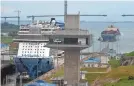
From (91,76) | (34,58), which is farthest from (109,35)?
(91,76)

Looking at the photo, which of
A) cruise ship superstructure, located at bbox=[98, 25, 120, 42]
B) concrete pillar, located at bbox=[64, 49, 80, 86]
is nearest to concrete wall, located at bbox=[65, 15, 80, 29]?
concrete pillar, located at bbox=[64, 49, 80, 86]

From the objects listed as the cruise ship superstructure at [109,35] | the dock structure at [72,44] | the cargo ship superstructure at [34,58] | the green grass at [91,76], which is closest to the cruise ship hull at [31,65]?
the cargo ship superstructure at [34,58]

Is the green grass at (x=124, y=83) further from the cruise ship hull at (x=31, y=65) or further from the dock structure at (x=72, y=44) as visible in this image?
the cruise ship hull at (x=31, y=65)

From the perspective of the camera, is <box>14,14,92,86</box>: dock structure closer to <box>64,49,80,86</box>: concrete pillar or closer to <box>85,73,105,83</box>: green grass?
<box>64,49,80,86</box>: concrete pillar

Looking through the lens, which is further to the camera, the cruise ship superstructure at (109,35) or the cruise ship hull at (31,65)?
the cruise ship superstructure at (109,35)

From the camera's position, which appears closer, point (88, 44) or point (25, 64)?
point (88, 44)

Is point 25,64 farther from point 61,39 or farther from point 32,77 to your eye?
point 61,39

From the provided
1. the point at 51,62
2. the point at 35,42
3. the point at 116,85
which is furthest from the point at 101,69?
the point at 116,85
